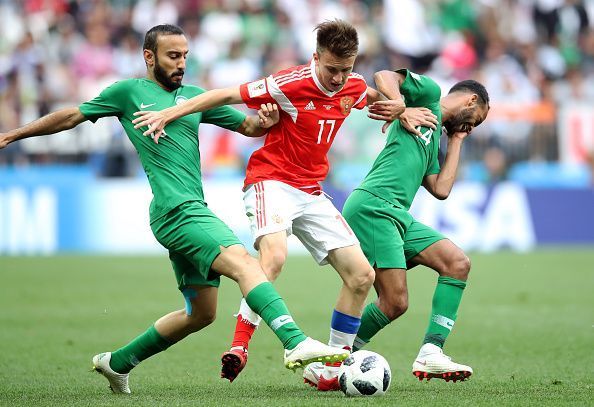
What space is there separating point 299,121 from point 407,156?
40.9 inches

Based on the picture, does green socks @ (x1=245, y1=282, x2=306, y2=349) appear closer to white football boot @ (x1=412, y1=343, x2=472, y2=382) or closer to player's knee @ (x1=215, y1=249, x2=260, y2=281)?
player's knee @ (x1=215, y1=249, x2=260, y2=281)

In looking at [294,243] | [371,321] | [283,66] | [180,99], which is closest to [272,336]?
[371,321]

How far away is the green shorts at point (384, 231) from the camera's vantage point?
7.68 m

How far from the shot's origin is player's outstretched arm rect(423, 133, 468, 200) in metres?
7.91

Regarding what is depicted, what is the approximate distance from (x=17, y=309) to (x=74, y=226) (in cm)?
645

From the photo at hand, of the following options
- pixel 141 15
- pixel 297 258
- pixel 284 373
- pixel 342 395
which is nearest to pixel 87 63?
pixel 141 15

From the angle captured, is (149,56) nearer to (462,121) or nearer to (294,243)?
(462,121)

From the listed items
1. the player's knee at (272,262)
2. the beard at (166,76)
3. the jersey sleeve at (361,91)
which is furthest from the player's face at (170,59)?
the player's knee at (272,262)

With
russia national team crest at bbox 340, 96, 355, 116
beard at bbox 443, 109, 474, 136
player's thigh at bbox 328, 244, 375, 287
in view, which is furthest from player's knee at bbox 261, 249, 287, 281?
beard at bbox 443, 109, 474, 136

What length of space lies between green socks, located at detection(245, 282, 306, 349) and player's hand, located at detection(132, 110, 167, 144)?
46.3 inches

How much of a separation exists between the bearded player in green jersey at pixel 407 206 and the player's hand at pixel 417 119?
86 millimetres

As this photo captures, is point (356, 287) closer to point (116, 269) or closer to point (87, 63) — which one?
point (116, 269)

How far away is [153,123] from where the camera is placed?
6816 mm

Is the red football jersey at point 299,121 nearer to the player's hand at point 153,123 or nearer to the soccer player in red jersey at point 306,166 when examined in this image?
the soccer player in red jersey at point 306,166
